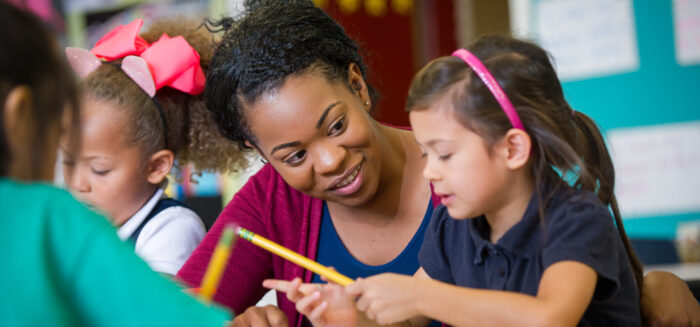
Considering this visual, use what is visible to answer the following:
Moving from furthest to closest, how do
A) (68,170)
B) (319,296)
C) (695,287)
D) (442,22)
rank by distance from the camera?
(442,22) → (68,170) → (695,287) → (319,296)

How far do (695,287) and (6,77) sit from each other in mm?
1050

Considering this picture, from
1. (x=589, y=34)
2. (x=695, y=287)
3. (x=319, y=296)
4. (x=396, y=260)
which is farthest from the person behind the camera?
(x=589, y=34)

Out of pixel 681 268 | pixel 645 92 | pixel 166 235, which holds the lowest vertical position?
pixel 681 268

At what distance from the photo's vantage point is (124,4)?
3.29 meters

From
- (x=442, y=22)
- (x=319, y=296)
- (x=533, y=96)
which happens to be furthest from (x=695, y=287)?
(x=442, y=22)

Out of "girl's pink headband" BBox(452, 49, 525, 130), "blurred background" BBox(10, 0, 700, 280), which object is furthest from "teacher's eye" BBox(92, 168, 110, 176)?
"blurred background" BBox(10, 0, 700, 280)

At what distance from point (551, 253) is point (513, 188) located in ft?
0.45

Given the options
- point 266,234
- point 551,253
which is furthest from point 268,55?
point 551,253

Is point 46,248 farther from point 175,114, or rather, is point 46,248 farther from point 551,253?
point 175,114

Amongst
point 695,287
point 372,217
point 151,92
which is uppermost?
point 151,92

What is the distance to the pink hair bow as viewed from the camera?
1.39 meters

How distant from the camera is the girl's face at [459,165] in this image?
91 centimetres

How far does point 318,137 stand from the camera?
1111 mm

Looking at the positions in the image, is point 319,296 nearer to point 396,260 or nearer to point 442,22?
point 396,260
